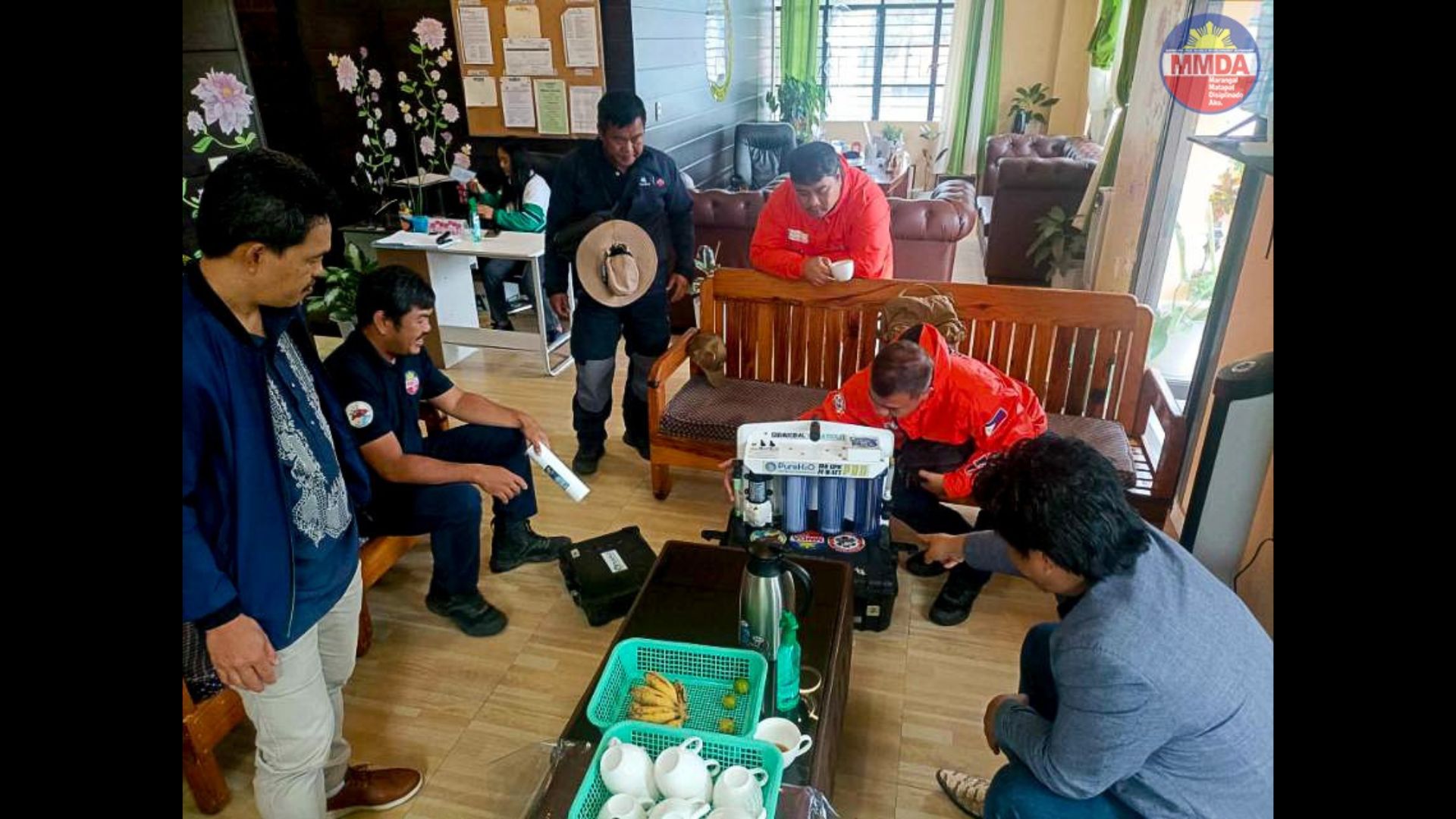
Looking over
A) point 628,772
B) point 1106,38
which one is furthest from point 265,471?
point 1106,38

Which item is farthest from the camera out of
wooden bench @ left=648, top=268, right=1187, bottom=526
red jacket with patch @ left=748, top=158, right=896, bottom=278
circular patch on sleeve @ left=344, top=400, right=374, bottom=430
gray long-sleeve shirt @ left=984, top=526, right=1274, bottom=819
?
red jacket with patch @ left=748, top=158, right=896, bottom=278

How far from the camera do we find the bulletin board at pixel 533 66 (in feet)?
14.6

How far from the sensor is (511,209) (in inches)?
178

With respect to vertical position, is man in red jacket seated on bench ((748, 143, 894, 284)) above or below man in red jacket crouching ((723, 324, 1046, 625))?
above

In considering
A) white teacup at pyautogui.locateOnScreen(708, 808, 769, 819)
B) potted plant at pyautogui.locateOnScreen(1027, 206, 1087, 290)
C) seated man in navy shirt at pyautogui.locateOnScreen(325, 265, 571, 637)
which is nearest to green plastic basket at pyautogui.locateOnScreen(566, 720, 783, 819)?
white teacup at pyautogui.locateOnScreen(708, 808, 769, 819)

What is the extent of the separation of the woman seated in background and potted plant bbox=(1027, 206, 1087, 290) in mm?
3033

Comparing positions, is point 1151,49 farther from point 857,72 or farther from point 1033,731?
point 857,72

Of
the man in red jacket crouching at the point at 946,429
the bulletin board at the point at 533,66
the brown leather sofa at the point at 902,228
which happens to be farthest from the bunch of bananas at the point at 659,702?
the bulletin board at the point at 533,66

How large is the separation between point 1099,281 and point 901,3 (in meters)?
5.49

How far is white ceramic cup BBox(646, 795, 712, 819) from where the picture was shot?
111cm

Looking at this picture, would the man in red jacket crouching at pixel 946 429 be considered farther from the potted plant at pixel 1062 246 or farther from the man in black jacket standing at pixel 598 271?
the potted plant at pixel 1062 246

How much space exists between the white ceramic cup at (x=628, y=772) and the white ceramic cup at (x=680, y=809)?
38 millimetres

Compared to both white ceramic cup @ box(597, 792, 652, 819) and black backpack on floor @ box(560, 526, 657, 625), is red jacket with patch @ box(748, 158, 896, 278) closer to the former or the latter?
black backpack on floor @ box(560, 526, 657, 625)

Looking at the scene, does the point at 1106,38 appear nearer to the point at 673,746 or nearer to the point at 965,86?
the point at 965,86
